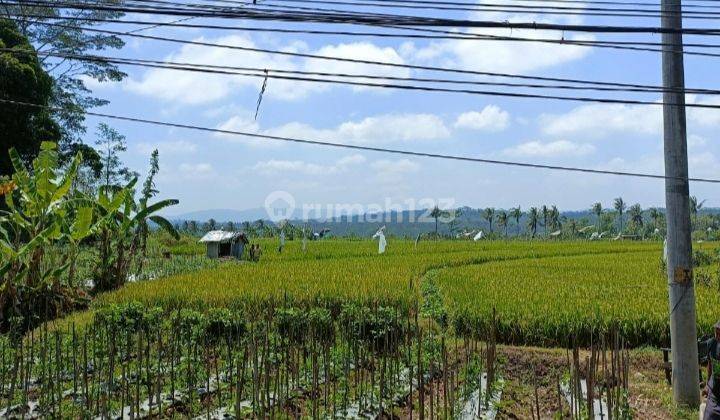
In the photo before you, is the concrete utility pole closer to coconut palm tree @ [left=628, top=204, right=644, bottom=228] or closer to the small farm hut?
the small farm hut

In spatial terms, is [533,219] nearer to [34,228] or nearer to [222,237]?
[222,237]

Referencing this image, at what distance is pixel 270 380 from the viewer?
661 cm

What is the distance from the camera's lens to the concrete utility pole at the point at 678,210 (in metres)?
5.98

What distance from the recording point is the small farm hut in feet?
88.9

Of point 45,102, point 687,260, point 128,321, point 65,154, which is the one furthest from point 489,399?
point 65,154

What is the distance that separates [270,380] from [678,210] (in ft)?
14.6

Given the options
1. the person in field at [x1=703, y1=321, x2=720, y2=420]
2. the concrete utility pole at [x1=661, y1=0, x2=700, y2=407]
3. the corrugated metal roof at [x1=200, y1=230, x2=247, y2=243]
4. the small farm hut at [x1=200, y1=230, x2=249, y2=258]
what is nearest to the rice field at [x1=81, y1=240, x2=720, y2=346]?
the concrete utility pole at [x1=661, y1=0, x2=700, y2=407]

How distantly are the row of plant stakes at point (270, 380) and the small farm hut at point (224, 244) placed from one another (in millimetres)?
18242

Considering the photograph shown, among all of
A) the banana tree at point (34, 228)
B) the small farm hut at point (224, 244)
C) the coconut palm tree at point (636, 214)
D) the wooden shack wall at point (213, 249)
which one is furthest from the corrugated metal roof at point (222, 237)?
the coconut palm tree at point (636, 214)

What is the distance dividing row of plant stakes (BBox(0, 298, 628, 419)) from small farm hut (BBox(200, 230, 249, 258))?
18.2 m

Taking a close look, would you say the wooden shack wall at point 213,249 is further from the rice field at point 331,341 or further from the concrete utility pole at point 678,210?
the concrete utility pole at point 678,210

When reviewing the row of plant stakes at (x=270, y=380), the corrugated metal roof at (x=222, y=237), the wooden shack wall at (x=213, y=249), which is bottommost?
the row of plant stakes at (x=270, y=380)

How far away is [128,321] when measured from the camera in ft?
29.3

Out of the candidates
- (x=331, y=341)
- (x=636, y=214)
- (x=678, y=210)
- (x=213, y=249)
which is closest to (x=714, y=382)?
(x=678, y=210)
